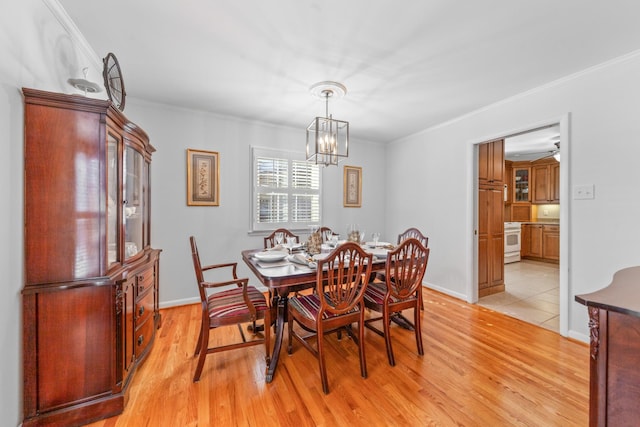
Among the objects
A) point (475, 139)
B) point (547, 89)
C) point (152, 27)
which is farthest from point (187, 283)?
point (547, 89)

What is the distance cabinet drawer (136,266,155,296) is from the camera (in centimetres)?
196

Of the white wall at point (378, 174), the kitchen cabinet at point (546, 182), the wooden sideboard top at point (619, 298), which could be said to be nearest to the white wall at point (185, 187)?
the white wall at point (378, 174)

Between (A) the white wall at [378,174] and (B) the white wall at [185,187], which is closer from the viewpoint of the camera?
(A) the white wall at [378,174]

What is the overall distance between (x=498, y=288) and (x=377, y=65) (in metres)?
3.59

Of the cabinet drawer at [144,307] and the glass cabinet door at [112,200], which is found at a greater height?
the glass cabinet door at [112,200]

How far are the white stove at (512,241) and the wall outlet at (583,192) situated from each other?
3.76m

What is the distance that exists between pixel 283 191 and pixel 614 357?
11.6 feet

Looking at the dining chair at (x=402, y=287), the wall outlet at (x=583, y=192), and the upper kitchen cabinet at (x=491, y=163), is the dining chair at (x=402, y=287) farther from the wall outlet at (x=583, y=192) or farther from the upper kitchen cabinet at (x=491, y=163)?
the upper kitchen cabinet at (x=491, y=163)

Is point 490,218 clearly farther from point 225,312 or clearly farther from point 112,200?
point 112,200

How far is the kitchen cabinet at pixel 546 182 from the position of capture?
19.2 ft

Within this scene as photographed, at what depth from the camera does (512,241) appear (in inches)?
233

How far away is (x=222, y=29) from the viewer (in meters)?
1.85

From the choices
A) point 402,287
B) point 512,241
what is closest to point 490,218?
point 402,287

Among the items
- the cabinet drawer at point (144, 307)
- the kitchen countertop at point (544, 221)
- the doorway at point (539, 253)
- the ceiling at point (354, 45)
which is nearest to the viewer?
the ceiling at point (354, 45)
